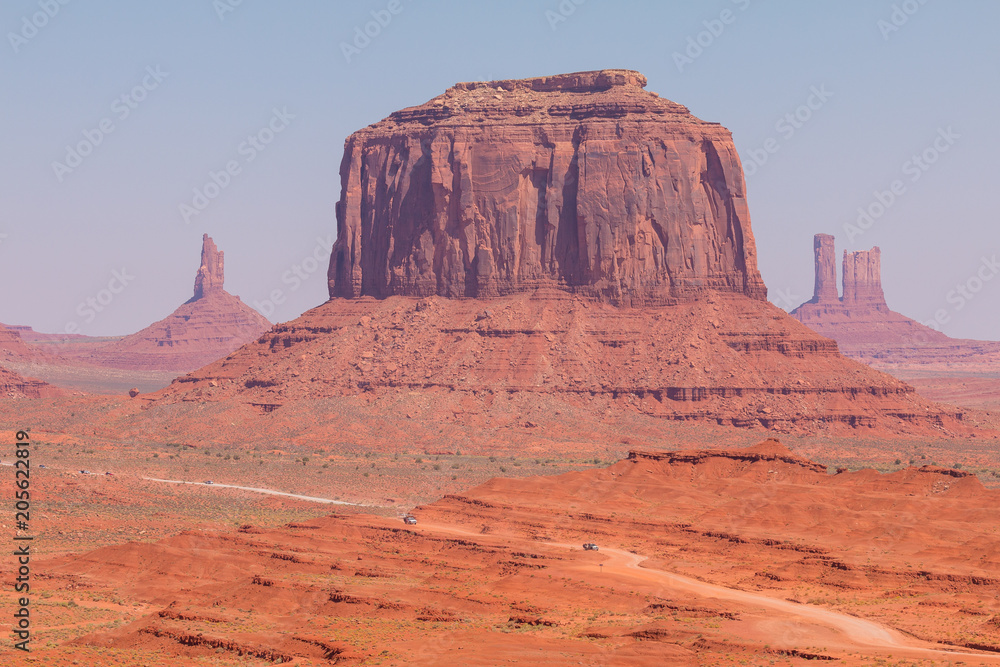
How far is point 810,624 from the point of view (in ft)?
151

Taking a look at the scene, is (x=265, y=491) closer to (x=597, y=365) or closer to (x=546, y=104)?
(x=597, y=365)

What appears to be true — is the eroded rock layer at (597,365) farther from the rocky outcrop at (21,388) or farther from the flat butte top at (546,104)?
the rocky outcrop at (21,388)

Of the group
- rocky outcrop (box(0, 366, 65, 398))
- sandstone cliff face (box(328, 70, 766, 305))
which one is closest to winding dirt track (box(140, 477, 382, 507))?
sandstone cliff face (box(328, 70, 766, 305))

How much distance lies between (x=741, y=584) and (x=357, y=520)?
65.6 ft

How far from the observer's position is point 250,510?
77500 millimetres

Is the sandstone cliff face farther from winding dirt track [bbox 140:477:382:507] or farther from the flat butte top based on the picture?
winding dirt track [bbox 140:477:382:507]

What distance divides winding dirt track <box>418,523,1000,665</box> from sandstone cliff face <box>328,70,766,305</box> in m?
64.7

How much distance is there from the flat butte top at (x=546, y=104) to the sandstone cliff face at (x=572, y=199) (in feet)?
0.44

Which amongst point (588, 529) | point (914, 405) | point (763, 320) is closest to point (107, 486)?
point (588, 529)

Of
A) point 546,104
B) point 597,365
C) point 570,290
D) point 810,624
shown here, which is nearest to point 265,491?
point 597,365

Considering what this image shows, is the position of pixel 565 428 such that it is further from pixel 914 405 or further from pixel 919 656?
pixel 919 656

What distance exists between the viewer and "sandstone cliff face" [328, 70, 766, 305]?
122 meters

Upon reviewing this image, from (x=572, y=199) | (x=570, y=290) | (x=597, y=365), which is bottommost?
(x=597, y=365)

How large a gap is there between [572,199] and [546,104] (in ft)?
29.1
